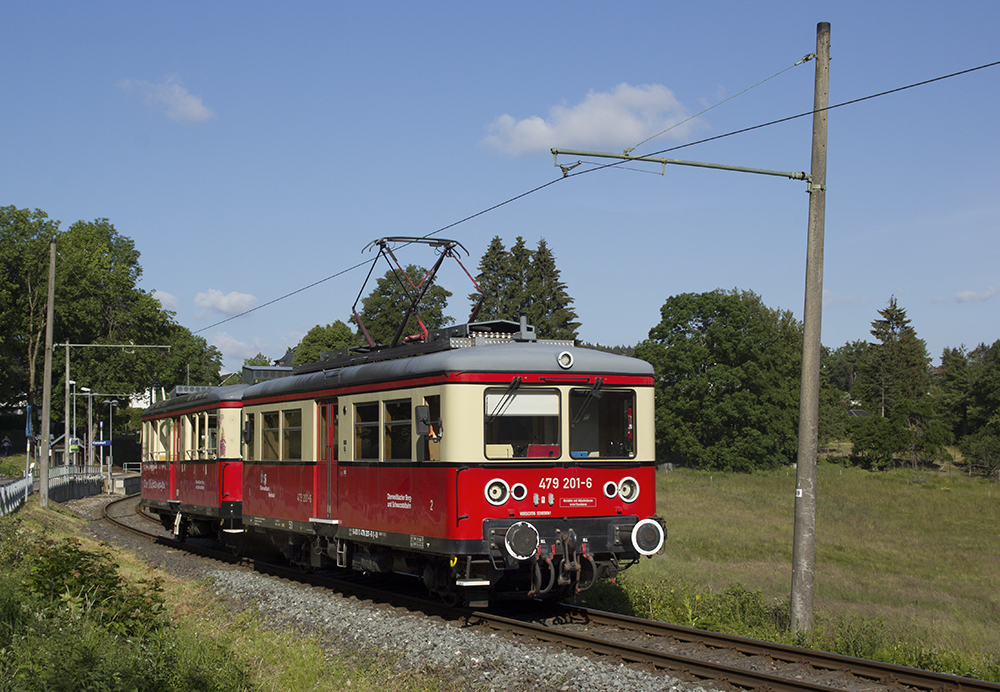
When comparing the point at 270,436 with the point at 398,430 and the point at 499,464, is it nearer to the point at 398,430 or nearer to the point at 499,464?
the point at 398,430

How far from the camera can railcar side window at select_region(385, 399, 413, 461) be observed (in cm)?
1129

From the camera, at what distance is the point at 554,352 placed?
36.1ft

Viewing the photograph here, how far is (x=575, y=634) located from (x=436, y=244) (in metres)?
7.57

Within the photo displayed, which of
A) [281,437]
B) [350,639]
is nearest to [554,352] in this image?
[350,639]

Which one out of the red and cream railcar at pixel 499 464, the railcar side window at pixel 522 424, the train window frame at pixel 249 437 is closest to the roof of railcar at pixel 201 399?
the train window frame at pixel 249 437

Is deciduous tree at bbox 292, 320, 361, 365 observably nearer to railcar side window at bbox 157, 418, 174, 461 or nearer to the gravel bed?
railcar side window at bbox 157, 418, 174, 461

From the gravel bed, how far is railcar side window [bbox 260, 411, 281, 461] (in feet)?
6.48

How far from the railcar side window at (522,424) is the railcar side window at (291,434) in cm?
457

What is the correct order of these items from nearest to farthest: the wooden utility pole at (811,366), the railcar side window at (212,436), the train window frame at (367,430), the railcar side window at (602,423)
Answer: the wooden utility pole at (811,366), the railcar side window at (602,423), the train window frame at (367,430), the railcar side window at (212,436)

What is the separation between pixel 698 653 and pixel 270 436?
850cm

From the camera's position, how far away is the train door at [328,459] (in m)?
13.1

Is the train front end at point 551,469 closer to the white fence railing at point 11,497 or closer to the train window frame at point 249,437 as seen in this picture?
the train window frame at point 249,437

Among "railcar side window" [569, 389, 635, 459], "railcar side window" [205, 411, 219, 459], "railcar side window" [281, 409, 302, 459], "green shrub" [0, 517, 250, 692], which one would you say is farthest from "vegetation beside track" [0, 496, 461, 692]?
"railcar side window" [205, 411, 219, 459]

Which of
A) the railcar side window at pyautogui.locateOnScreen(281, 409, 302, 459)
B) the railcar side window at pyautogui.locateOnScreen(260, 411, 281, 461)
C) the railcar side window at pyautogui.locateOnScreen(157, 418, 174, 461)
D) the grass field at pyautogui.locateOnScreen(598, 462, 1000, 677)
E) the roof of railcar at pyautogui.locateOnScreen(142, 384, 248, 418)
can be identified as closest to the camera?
the grass field at pyautogui.locateOnScreen(598, 462, 1000, 677)
